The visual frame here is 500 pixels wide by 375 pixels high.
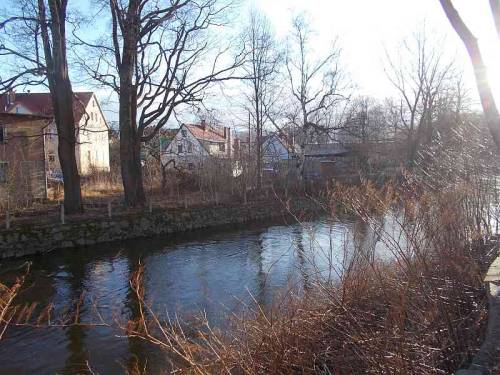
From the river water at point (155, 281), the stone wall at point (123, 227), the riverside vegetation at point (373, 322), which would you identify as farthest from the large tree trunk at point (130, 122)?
the riverside vegetation at point (373, 322)

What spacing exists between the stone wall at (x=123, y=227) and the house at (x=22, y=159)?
4.53 meters

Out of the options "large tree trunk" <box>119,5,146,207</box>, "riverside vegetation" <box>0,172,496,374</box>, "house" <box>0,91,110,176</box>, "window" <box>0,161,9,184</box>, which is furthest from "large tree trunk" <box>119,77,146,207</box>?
"house" <box>0,91,110,176</box>

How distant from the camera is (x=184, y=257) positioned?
1691cm

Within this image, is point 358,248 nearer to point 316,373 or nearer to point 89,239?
point 316,373

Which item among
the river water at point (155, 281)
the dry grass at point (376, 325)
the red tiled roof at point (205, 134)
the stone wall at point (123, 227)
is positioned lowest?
Answer: the river water at point (155, 281)

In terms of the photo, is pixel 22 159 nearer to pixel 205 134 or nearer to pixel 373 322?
pixel 373 322

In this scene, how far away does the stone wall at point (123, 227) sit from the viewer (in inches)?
703

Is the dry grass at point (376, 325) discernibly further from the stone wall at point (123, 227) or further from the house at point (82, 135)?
the house at point (82, 135)

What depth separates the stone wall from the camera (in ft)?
58.6

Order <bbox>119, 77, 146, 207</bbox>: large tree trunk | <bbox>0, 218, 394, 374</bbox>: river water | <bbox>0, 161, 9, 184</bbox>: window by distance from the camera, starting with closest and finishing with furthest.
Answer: <bbox>0, 218, 394, 374</bbox>: river water < <bbox>0, 161, 9, 184</bbox>: window < <bbox>119, 77, 146, 207</bbox>: large tree trunk

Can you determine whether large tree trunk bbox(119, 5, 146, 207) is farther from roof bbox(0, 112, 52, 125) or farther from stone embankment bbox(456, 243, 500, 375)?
stone embankment bbox(456, 243, 500, 375)

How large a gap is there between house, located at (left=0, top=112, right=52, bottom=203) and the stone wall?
453 cm

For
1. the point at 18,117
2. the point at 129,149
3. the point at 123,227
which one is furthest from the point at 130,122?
the point at 18,117

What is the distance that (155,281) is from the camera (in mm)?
13352
